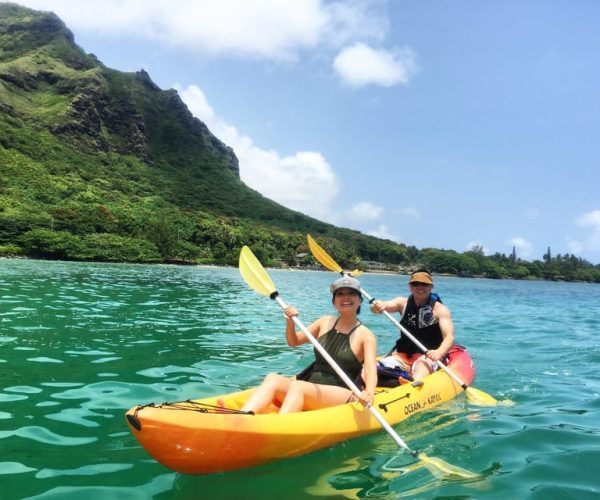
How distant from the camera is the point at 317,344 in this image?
194 inches

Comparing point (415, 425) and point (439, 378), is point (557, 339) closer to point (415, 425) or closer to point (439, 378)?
point (439, 378)

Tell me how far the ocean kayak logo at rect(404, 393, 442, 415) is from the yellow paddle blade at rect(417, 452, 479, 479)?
3.68 feet

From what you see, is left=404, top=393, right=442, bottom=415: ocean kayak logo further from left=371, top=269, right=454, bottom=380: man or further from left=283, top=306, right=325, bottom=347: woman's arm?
left=283, top=306, right=325, bottom=347: woman's arm

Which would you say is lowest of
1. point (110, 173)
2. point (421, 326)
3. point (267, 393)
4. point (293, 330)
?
point (267, 393)

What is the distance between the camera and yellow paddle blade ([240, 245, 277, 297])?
6357mm

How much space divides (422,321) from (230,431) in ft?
14.8

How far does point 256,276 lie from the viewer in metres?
6.56

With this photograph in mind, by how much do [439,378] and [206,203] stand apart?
346 ft

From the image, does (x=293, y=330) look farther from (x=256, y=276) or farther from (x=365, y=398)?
(x=256, y=276)

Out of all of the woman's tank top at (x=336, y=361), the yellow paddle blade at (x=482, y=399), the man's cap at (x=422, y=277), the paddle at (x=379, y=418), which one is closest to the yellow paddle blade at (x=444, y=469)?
the paddle at (x=379, y=418)

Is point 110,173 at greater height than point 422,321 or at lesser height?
greater

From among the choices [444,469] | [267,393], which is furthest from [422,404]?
[267,393]

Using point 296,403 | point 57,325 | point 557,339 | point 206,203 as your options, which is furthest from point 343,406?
point 206,203

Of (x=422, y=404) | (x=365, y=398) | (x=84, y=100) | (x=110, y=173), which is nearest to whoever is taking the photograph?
(x=365, y=398)
